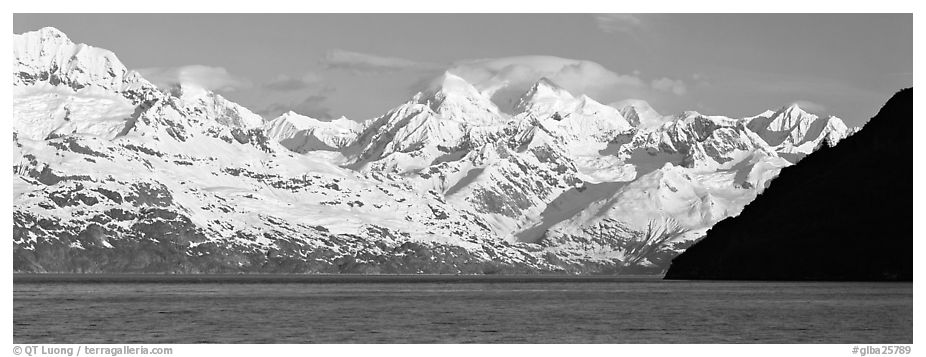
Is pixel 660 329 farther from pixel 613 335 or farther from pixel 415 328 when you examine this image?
pixel 415 328

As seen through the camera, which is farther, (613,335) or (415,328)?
(415,328)

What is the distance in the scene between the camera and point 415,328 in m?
181

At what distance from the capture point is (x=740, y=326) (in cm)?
18075
